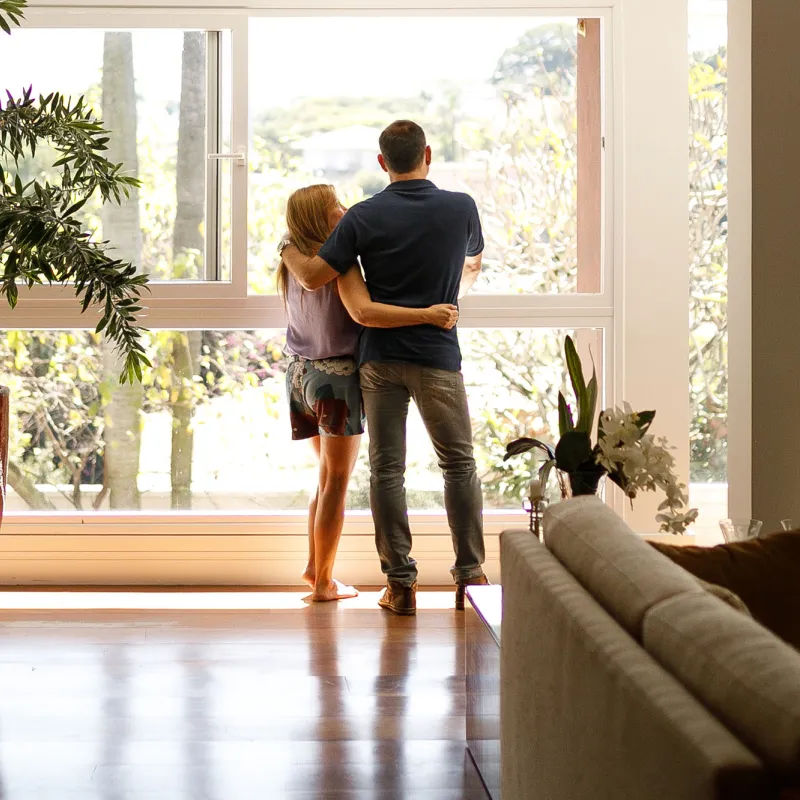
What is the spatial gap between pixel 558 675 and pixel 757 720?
44 centimetres

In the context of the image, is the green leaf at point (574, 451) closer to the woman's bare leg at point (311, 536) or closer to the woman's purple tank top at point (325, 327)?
the woman's purple tank top at point (325, 327)

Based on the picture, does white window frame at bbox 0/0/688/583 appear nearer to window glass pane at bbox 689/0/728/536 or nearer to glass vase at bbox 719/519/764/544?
window glass pane at bbox 689/0/728/536

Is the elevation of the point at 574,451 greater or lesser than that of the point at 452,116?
lesser

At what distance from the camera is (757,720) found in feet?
3.12

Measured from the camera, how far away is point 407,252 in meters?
3.52

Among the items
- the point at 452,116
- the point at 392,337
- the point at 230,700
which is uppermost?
the point at 452,116

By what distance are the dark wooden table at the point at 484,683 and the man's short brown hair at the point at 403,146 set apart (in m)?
1.66

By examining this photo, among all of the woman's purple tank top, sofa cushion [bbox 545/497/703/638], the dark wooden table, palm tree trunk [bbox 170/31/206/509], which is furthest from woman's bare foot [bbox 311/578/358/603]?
sofa cushion [bbox 545/497/703/638]

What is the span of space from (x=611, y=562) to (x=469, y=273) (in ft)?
8.28

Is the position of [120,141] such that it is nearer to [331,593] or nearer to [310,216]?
[310,216]

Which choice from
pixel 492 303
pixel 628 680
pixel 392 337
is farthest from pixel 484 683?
pixel 492 303

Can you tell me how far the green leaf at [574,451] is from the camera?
2.33 metres

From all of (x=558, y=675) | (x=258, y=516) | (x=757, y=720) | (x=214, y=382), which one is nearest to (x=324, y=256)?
(x=214, y=382)

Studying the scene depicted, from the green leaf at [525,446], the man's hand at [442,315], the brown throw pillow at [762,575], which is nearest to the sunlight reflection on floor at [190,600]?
the man's hand at [442,315]
